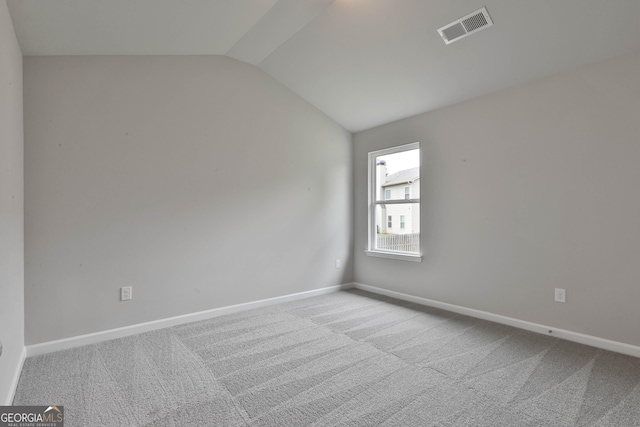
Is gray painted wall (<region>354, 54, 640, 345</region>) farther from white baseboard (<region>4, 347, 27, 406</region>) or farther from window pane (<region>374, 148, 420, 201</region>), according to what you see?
white baseboard (<region>4, 347, 27, 406</region>)

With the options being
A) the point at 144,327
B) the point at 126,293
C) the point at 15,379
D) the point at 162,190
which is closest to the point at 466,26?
the point at 162,190

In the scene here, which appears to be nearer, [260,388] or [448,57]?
[260,388]

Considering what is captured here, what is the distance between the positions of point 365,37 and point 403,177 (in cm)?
181

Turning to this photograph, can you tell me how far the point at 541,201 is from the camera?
2.95 meters

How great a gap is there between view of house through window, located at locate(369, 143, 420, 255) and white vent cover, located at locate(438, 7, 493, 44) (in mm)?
1430

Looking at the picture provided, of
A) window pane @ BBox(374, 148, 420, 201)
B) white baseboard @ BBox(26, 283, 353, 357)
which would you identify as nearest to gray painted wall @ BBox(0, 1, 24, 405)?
white baseboard @ BBox(26, 283, 353, 357)

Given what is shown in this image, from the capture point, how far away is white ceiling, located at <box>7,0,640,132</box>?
2312 mm

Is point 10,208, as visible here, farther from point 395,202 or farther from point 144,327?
point 395,202

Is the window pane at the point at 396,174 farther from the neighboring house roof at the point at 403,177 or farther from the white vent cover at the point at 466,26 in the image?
the white vent cover at the point at 466,26

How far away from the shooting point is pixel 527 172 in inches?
119

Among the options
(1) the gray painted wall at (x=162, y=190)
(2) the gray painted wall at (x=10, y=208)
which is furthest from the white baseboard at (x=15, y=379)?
(1) the gray painted wall at (x=162, y=190)

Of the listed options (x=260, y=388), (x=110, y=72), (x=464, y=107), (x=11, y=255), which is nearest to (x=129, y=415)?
(x=260, y=388)

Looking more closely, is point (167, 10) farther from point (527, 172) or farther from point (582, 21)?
point (527, 172)

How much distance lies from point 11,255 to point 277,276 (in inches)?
96.2
